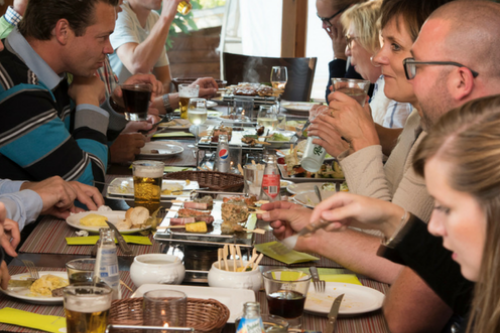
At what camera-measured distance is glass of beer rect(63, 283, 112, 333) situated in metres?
0.88

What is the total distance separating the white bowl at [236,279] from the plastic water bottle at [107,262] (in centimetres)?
20

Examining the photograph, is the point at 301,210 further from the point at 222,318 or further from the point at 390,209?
the point at 222,318

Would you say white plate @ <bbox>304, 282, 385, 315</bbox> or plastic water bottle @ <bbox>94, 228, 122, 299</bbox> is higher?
plastic water bottle @ <bbox>94, 228, 122, 299</bbox>

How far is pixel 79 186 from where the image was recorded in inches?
66.4

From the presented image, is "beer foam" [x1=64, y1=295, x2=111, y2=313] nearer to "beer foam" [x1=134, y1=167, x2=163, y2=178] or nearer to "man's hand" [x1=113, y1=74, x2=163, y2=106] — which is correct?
"beer foam" [x1=134, y1=167, x2=163, y2=178]

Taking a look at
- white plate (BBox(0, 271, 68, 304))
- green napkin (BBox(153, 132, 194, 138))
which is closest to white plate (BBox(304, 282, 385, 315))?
white plate (BBox(0, 271, 68, 304))

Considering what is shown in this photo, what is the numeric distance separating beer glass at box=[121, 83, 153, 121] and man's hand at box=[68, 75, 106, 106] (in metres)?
0.13

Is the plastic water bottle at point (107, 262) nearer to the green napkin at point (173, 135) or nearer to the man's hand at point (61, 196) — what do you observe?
the man's hand at point (61, 196)

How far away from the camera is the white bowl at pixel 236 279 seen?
1151 mm

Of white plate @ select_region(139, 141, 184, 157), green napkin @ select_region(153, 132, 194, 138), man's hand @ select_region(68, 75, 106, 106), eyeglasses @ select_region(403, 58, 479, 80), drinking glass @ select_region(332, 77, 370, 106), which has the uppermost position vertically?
eyeglasses @ select_region(403, 58, 479, 80)

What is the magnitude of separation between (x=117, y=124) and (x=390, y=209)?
1691 millimetres

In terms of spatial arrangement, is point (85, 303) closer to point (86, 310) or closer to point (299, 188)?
point (86, 310)

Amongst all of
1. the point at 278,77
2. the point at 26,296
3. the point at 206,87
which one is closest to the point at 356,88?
the point at 26,296

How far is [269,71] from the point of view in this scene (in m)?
4.99
